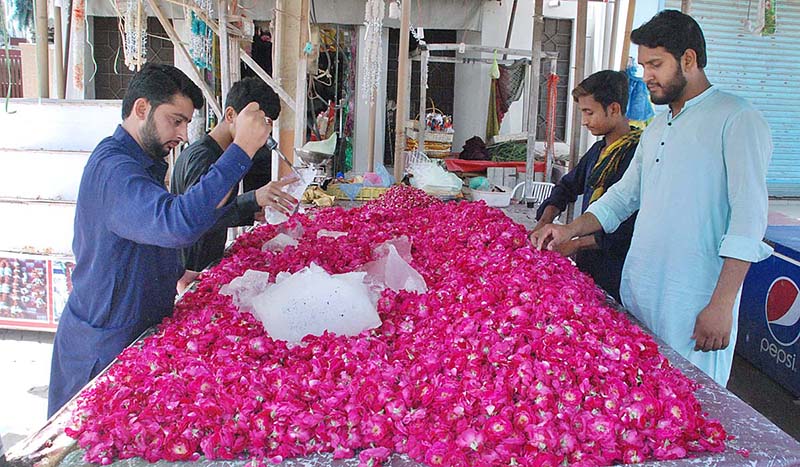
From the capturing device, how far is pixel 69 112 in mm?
4566

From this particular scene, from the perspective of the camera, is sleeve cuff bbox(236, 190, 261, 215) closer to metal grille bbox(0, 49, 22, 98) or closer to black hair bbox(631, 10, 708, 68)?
black hair bbox(631, 10, 708, 68)

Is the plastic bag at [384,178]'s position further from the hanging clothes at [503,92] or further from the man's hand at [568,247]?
the hanging clothes at [503,92]

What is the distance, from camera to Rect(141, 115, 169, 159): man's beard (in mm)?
1936

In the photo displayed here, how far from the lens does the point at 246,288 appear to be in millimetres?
2078

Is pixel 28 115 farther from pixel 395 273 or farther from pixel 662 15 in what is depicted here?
pixel 662 15

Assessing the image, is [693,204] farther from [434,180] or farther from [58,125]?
[58,125]

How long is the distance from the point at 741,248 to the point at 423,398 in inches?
51.1

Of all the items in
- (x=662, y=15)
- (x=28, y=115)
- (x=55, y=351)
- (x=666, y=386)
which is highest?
(x=662, y=15)

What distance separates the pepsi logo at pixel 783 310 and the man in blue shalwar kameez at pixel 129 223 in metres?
3.80

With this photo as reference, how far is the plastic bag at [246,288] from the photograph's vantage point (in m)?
2.02

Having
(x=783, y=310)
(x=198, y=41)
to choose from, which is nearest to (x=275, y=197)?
(x=198, y=41)

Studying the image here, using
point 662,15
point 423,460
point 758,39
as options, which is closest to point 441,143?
point 758,39

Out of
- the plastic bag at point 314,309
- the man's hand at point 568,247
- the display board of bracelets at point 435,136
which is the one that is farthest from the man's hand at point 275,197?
the display board of bracelets at point 435,136

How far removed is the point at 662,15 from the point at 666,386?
4.78 feet
